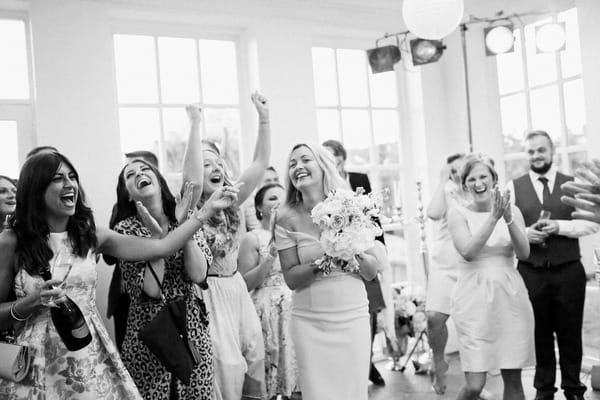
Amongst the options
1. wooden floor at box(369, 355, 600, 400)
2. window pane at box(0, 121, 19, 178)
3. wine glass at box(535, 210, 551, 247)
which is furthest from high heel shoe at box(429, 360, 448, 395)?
window pane at box(0, 121, 19, 178)

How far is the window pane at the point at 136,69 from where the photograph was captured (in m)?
4.60

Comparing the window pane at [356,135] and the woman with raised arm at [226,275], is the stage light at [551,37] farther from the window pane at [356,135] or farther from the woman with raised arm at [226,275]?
the woman with raised arm at [226,275]

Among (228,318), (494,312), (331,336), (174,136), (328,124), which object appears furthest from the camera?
(328,124)

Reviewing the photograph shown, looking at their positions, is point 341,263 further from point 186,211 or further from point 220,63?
point 220,63

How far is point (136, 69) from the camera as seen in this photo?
467 cm

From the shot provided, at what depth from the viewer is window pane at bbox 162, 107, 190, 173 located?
15.6 feet

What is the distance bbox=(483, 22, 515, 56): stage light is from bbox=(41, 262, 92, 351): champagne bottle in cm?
404

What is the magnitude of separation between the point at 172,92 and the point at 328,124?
1476 millimetres

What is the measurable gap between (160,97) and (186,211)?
101 inches

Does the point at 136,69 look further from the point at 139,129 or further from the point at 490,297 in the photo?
the point at 490,297

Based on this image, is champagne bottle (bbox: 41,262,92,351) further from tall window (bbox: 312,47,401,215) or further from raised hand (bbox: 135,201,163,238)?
tall window (bbox: 312,47,401,215)

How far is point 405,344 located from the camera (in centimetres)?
505

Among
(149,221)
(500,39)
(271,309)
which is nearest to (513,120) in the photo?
(500,39)

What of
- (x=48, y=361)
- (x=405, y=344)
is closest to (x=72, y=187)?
(x=48, y=361)
